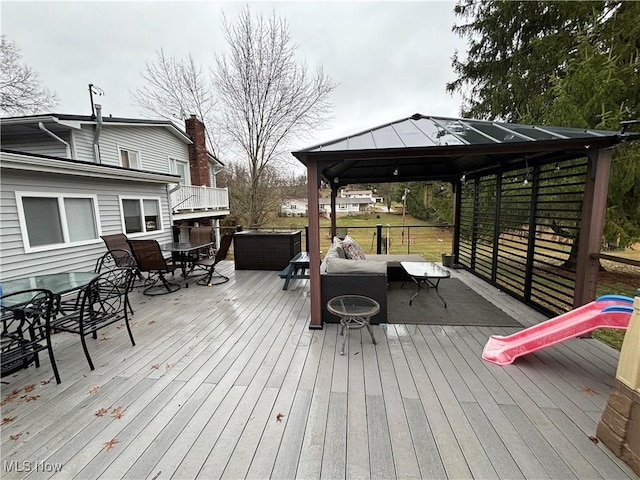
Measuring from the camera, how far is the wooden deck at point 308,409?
150 centimetres

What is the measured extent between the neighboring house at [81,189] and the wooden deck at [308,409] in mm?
2290

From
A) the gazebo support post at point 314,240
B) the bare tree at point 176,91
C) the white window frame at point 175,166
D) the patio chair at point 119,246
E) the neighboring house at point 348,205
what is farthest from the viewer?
the neighboring house at point 348,205

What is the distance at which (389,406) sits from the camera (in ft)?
6.34

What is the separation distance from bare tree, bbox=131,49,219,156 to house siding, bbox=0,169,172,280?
6.97m

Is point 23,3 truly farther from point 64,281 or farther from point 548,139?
point 548,139

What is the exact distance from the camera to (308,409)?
6.30 ft

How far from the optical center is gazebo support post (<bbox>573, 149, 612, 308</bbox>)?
2.73 metres

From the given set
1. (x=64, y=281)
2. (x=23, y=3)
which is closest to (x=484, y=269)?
(x=64, y=281)

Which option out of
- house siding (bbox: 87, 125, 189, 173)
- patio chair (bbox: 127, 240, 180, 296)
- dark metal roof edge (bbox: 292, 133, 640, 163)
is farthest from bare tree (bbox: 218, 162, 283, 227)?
dark metal roof edge (bbox: 292, 133, 640, 163)

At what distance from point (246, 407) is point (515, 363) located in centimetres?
243

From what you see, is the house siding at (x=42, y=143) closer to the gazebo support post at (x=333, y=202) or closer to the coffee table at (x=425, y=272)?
the gazebo support post at (x=333, y=202)

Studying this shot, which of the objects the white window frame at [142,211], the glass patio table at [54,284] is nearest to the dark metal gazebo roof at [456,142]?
the glass patio table at [54,284]

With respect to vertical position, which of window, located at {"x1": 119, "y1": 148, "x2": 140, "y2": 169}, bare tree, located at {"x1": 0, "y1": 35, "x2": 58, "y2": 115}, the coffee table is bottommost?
the coffee table

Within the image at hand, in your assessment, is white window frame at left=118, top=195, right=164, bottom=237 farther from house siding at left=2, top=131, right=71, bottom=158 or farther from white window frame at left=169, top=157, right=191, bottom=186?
white window frame at left=169, top=157, right=191, bottom=186
